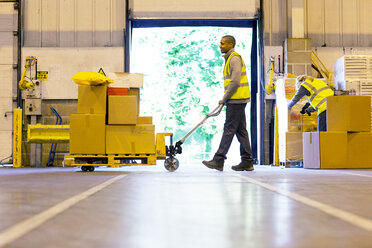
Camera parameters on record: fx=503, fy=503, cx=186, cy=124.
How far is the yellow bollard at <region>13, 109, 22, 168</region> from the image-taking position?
10.7 metres

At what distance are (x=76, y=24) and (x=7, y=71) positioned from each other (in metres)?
1.97

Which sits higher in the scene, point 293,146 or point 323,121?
point 323,121

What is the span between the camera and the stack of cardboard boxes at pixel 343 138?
8.74m

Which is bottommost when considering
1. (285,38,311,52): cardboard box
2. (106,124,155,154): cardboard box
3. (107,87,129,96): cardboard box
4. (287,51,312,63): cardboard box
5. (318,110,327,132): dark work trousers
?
(106,124,155,154): cardboard box

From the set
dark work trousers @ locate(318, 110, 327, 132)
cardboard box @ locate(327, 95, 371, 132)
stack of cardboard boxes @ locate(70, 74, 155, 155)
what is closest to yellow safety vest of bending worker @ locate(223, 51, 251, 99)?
stack of cardboard boxes @ locate(70, 74, 155, 155)

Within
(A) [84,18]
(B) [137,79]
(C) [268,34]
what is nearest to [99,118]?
(B) [137,79]

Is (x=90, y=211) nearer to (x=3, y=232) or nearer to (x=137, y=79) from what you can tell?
(x=3, y=232)

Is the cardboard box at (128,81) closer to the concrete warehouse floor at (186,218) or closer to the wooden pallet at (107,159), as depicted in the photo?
the wooden pallet at (107,159)

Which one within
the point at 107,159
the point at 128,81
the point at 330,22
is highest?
the point at 330,22

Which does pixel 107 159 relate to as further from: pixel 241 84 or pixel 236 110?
pixel 241 84

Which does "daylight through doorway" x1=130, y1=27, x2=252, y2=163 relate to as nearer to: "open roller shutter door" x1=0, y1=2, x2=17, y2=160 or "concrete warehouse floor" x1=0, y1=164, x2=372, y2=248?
"open roller shutter door" x1=0, y1=2, x2=17, y2=160

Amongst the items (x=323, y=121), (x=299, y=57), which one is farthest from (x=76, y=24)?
(x=323, y=121)

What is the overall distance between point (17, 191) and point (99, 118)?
3.77 meters

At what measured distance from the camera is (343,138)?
8.82m
